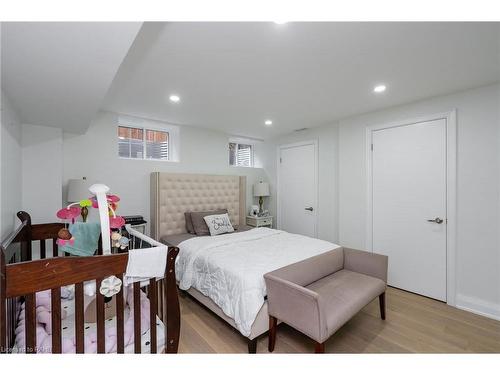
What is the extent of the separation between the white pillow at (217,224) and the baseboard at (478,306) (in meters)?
2.79

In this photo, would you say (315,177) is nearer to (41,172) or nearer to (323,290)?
(323,290)

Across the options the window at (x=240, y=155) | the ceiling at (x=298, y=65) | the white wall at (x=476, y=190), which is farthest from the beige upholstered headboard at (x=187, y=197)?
the white wall at (x=476, y=190)

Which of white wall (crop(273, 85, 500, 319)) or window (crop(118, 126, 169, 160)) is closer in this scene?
white wall (crop(273, 85, 500, 319))

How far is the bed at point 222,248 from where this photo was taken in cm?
182

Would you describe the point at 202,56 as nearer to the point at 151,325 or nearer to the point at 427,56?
the point at 427,56

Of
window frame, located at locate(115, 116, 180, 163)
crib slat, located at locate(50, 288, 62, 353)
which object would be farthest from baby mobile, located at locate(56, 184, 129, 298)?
window frame, located at locate(115, 116, 180, 163)

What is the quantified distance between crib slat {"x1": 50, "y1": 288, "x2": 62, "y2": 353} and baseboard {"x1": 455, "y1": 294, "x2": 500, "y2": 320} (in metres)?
3.51

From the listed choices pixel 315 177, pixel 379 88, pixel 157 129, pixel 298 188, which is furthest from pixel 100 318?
pixel 298 188

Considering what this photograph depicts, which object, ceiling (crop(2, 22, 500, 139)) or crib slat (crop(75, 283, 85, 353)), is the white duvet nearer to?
crib slat (crop(75, 283, 85, 353))

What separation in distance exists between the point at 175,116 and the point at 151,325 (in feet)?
9.10

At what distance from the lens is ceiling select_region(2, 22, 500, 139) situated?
115 centimetres

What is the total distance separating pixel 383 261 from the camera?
7.55 ft

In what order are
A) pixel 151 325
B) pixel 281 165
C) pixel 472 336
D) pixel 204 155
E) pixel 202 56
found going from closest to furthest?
pixel 151 325
pixel 202 56
pixel 472 336
pixel 204 155
pixel 281 165
